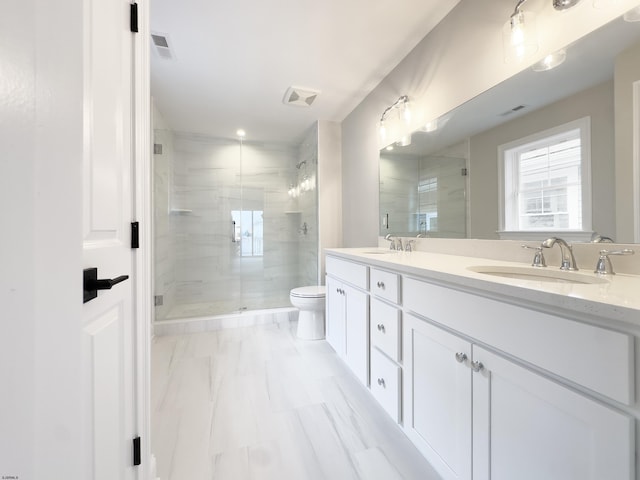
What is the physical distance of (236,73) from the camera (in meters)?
2.12

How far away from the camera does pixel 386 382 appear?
132cm

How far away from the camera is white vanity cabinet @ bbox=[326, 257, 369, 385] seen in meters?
1.55

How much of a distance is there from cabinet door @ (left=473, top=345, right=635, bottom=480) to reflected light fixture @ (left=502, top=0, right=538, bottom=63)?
1.32 metres

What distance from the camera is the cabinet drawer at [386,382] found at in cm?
122

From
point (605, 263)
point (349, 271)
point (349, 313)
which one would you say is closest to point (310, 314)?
point (349, 313)

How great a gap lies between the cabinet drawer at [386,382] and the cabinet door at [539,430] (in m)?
0.41

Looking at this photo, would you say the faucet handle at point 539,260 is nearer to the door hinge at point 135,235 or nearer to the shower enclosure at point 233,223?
the door hinge at point 135,235

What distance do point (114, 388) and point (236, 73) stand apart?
7.36 ft

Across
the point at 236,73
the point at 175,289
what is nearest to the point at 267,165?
the point at 236,73

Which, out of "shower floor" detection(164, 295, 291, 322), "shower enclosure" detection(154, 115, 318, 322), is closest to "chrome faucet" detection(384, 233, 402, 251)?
"shower enclosure" detection(154, 115, 318, 322)

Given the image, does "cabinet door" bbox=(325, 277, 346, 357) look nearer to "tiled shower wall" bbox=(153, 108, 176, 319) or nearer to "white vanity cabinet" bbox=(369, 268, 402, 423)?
"white vanity cabinet" bbox=(369, 268, 402, 423)

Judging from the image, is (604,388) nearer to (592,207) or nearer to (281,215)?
(592,207)

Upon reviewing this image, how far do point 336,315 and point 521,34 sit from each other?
1869 millimetres

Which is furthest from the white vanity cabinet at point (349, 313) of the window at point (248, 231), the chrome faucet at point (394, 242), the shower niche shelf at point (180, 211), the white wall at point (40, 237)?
the shower niche shelf at point (180, 211)
